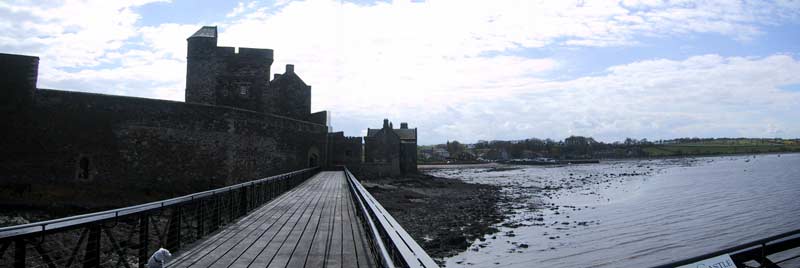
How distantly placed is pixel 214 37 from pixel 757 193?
32.0 meters

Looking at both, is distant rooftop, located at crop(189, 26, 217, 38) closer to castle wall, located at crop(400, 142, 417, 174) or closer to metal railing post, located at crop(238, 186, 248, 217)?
metal railing post, located at crop(238, 186, 248, 217)

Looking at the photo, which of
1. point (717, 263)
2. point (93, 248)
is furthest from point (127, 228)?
point (717, 263)

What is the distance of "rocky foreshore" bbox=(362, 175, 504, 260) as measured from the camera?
16219 mm

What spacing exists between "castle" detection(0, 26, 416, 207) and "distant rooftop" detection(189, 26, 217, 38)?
17 cm

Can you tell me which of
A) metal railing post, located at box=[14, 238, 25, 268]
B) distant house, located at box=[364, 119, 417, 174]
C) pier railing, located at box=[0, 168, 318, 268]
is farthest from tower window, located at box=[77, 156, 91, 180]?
distant house, located at box=[364, 119, 417, 174]

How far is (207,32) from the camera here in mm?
25844

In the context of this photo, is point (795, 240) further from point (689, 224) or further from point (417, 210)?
point (417, 210)

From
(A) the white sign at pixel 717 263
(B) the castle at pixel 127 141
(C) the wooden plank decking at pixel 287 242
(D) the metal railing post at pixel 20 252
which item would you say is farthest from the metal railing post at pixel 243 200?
(A) the white sign at pixel 717 263

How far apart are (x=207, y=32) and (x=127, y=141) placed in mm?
10100

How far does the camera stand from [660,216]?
22984 millimetres

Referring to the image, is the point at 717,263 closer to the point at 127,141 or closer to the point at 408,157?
the point at 127,141

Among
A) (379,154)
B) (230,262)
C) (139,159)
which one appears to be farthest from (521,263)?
(379,154)

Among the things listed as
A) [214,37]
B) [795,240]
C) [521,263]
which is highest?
[214,37]

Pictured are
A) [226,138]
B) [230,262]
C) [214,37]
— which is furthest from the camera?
[214,37]
